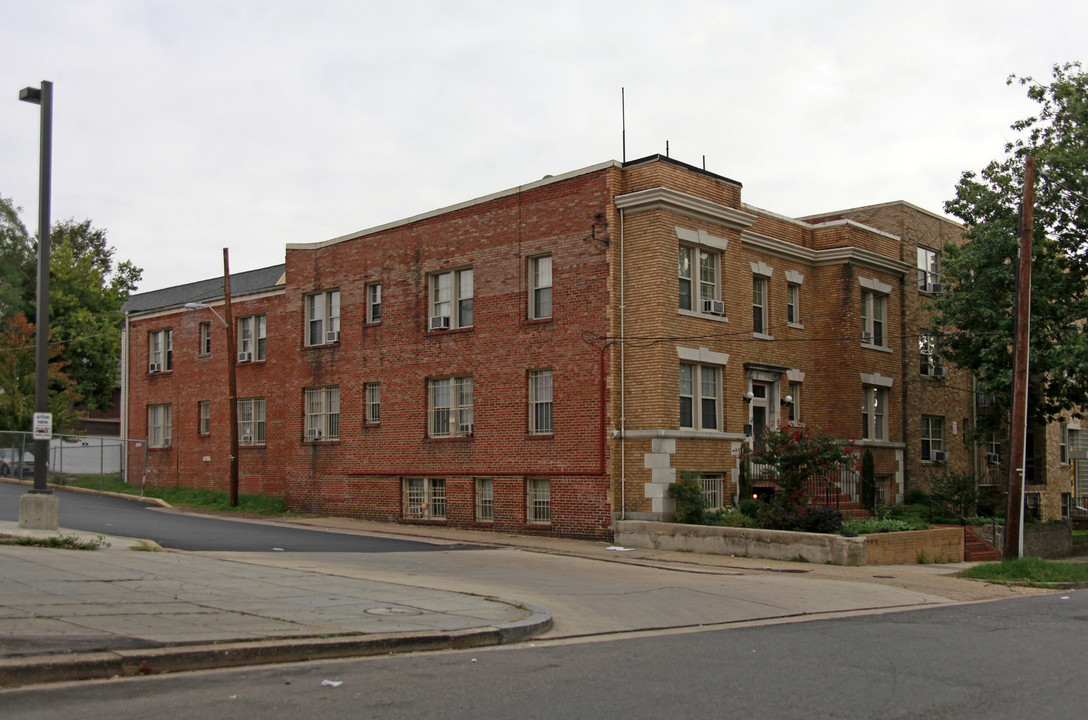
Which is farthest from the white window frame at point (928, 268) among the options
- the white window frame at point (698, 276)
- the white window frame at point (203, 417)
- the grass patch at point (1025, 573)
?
the white window frame at point (203, 417)

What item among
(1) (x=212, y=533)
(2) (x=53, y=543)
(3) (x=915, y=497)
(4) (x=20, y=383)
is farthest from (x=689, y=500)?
(4) (x=20, y=383)

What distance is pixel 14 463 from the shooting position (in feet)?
129

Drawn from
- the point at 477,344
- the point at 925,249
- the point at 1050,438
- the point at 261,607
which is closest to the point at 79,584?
the point at 261,607

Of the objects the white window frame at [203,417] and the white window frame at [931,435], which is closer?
the white window frame at [931,435]

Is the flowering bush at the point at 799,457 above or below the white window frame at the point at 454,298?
below

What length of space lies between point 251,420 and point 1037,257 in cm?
2598

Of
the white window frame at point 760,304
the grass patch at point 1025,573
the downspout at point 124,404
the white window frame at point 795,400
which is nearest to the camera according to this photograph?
the grass patch at point 1025,573

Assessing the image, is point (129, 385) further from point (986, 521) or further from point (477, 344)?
point (986, 521)

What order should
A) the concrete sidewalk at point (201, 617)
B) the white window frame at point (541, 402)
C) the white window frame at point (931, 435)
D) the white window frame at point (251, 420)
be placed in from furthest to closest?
the white window frame at point (251, 420) < the white window frame at point (931, 435) < the white window frame at point (541, 402) < the concrete sidewalk at point (201, 617)

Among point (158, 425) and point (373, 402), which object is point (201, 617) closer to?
point (373, 402)

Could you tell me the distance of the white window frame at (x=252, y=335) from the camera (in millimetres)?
36594

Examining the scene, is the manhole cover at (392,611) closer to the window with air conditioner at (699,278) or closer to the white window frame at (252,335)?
the window with air conditioner at (699,278)

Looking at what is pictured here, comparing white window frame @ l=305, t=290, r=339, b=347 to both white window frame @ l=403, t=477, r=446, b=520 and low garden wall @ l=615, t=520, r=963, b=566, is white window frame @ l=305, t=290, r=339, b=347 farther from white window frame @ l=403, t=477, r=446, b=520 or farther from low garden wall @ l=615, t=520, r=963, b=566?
low garden wall @ l=615, t=520, r=963, b=566

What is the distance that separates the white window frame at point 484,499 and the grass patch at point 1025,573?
12.0 m
